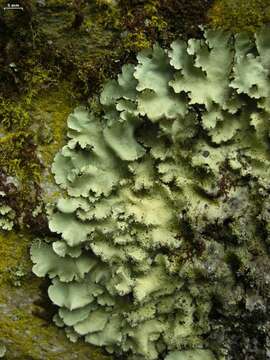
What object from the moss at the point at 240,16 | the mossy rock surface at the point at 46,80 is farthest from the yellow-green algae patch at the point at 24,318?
the moss at the point at 240,16

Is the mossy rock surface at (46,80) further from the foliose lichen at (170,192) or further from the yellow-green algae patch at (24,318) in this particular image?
the foliose lichen at (170,192)

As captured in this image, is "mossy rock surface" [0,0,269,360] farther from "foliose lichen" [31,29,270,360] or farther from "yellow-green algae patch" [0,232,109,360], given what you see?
"foliose lichen" [31,29,270,360]

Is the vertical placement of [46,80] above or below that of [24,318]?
above

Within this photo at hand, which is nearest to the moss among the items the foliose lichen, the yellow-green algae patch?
the foliose lichen

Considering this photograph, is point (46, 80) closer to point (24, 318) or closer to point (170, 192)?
point (170, 192)

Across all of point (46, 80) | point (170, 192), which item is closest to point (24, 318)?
point (170, 192)

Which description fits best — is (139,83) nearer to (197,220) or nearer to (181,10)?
(181,10)
